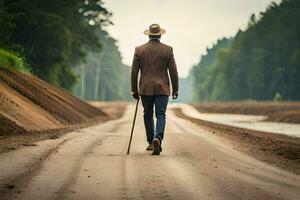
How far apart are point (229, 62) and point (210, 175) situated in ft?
386

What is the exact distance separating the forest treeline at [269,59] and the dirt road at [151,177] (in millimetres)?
74664

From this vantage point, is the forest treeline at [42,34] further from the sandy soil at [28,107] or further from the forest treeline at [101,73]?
the forest treeline at [101,73]

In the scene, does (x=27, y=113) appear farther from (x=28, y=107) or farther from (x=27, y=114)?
(x=28, y=107)

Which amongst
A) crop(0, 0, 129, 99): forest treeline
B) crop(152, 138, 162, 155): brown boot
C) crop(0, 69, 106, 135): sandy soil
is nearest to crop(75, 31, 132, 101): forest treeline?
crop(0, 0, 129, 99): forest treeline

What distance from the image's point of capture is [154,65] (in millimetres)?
11422

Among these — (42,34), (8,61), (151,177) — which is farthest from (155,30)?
(42,34)

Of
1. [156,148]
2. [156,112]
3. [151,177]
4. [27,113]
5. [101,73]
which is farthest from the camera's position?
[101,73]

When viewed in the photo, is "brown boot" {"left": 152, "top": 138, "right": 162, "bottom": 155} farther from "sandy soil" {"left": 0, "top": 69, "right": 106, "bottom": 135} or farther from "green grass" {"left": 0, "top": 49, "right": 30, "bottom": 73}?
"green grass" {"left": 0, "top": 49, "right": 30, "bottom": 73}

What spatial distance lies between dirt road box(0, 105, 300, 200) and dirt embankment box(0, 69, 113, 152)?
231 cm

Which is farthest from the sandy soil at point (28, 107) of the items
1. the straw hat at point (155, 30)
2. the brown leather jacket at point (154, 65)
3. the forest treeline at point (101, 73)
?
the forest treeline at point (101, 73)

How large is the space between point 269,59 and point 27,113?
88.1 m

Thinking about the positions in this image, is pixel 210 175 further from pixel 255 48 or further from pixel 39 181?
pixel 255 48

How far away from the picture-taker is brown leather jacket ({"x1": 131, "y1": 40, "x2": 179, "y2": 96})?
37.0 ft

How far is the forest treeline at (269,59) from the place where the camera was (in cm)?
9588
